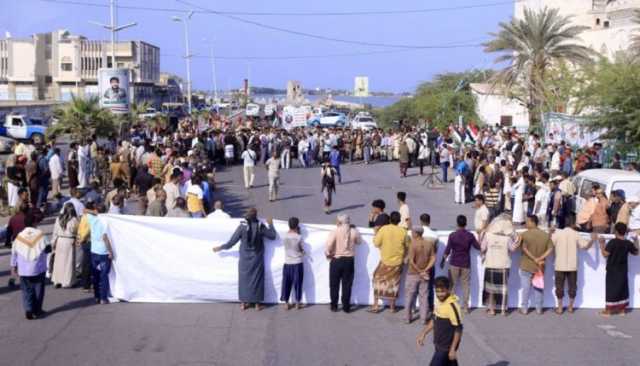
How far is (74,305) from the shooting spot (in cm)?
1212

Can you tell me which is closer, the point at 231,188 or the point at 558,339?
the point at 558,339

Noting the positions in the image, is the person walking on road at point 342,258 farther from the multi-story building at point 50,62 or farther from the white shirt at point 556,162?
the multi-story building at point 50,62

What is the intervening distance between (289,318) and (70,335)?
306 cm

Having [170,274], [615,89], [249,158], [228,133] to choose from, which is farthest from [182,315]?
[228,133]

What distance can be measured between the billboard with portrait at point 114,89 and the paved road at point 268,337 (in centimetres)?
2046

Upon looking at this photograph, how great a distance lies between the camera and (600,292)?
12680 mm

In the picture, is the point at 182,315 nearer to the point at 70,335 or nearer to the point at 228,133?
the point at 70,335

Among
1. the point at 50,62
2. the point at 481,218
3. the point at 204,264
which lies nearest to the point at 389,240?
the point at 481,218

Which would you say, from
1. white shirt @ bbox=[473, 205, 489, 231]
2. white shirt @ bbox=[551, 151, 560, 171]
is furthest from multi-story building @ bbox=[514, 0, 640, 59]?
white shirt @ bbox=[473, 205, 489, 231]

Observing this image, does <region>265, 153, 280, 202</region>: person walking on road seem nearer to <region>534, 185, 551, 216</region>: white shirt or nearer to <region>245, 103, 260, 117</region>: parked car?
<region>534, 185, 551, 216</region>: white shirt

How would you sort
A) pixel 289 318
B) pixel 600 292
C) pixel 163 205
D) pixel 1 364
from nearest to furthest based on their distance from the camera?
pixel 1 364 → pixel 289 318 → pixel 600 292 → pixel 163 205

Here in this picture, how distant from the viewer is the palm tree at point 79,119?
2853 cm

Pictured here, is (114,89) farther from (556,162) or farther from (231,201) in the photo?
(556,162)

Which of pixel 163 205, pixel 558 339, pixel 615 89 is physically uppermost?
pixel 615 89
